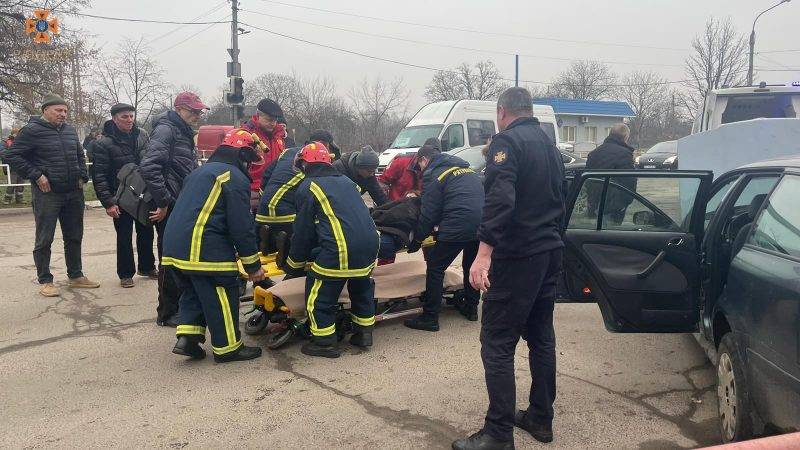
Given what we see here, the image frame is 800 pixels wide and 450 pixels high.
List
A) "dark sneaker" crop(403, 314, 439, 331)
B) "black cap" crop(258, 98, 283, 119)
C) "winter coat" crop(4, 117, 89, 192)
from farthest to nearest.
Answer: "black cap" crop(258, 98, 283, 119)
"winter coat" crop(4, 117, 89, 192)
"dark sneaker" crop(403, 314, 439, 331)

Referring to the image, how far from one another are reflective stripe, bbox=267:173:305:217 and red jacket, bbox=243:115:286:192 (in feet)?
3.55

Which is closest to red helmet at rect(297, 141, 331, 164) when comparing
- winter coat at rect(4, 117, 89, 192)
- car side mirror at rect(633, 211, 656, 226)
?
car side mirror at rect(633, 211, 656, 226)

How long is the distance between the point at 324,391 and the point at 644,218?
2.54 m

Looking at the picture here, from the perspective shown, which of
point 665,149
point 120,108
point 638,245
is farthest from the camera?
point 665,149

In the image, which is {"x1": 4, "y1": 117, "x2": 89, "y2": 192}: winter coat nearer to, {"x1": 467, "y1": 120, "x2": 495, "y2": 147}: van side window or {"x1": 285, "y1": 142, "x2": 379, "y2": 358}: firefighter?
{"x1": 285, "y1": 142, "x2": 379, "y2": 358}: firefighter

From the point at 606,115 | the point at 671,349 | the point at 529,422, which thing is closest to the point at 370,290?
the point at 529,422

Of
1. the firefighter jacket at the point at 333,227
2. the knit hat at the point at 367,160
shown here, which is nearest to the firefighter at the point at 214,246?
the firefighter jacket at the point at 333,227

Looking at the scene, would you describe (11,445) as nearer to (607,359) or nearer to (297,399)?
(297,399)

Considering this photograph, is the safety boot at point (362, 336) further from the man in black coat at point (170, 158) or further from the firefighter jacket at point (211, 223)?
the man in black coat at point (170, 158)

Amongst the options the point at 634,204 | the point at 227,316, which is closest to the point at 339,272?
the point at 227,316

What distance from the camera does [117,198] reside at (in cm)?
604

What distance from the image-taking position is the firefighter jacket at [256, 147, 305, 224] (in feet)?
17.5

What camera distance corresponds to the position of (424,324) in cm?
529

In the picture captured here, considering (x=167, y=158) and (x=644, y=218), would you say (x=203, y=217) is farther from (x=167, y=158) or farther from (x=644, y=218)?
(x=644, y=218)
